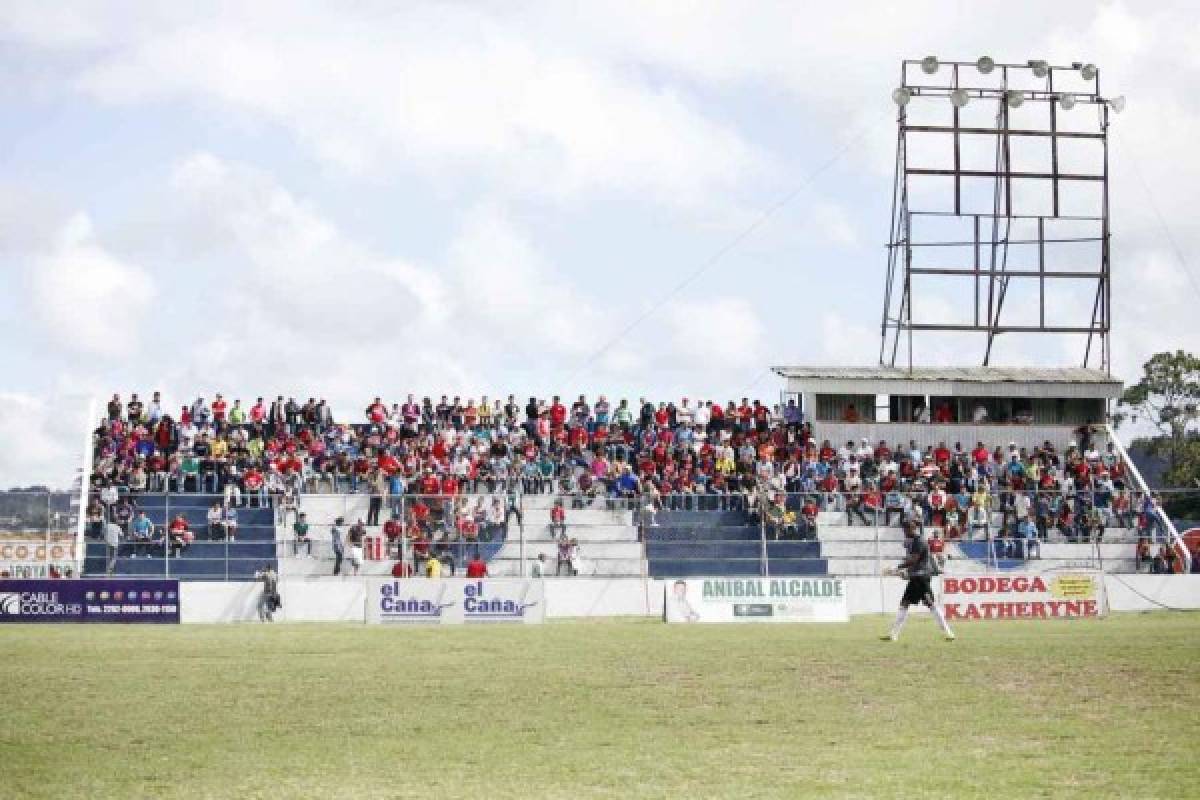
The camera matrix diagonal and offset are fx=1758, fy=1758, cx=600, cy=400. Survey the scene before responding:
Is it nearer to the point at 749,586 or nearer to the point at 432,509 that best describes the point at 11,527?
the point at 432,509

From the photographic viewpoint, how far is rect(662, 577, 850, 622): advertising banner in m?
39.7

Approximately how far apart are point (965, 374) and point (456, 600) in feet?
91.5

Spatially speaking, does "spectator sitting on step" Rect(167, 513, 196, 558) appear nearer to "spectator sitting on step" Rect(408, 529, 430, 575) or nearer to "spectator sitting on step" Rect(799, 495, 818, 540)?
"spectator sitting on step" Rect(408, 529, 430, 575)

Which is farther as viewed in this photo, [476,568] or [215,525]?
[215,525]

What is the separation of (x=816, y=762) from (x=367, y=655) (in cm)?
1391

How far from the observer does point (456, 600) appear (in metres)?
40.3

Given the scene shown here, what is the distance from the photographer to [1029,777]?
1482cm

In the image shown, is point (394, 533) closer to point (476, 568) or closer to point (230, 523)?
point (476, 568)

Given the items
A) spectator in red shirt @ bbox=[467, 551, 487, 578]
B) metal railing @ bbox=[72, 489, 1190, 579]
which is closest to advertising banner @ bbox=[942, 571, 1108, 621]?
metal railing @ bbox=[72, 489, 1190, 579]

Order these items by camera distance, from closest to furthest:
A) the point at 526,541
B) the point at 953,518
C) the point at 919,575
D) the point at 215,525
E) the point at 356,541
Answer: the point at 919,575, the point at 215,525, the point at 356,541, the point at 526,541, the point at 953,518

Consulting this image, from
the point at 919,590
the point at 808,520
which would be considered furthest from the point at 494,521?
the point at 919,590

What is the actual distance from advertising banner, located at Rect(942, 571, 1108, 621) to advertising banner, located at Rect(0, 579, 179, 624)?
18.3m

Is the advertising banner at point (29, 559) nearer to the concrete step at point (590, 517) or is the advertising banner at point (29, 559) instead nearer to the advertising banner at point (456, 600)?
the advertising banner at point (456, 600)

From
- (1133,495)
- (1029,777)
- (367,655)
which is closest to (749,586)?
(367,655)
